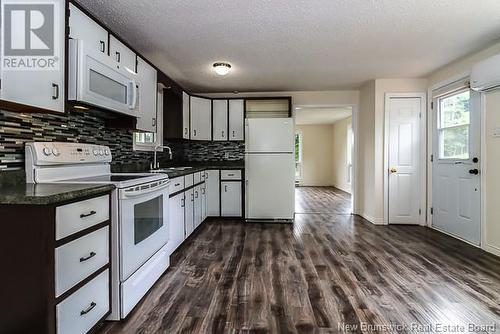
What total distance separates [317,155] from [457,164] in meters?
6.88

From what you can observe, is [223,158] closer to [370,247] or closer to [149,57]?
[149,57]

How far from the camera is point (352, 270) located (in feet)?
8.56

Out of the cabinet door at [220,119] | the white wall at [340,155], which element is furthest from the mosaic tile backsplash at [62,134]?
the white wall at [340,155]

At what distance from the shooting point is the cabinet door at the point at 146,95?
9.34 feet

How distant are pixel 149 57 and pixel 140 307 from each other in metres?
2.78

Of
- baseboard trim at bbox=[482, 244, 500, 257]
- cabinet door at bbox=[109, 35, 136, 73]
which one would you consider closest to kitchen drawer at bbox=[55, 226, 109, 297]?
cabinet door at bbox=[109, 35, 136, 73]

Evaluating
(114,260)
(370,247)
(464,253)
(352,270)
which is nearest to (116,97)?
(114,260)

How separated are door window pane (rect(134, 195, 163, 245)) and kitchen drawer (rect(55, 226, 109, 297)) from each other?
1.00 ft

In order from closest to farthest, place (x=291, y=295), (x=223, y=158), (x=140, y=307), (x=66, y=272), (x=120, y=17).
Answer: (x=66, y=272) → (x=140, y=307) → (x=291, y=295) → (x=120, y=17) → (x=223, y=158)

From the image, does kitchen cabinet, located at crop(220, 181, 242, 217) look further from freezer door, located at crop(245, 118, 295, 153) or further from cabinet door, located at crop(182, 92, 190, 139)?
cabinet door, located at crop(182, 92, 190, 139)

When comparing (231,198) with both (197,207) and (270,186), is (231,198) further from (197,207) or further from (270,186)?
(197,207)

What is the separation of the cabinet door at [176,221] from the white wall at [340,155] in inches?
258

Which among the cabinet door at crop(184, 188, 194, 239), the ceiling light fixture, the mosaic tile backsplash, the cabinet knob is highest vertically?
the ceiling light fixture

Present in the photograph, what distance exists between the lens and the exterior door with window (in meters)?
3.35
